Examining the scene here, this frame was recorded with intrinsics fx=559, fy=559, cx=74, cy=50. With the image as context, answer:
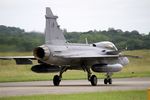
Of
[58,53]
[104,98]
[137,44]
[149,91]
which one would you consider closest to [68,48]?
[58,53]

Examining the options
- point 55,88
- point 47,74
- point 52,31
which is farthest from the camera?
point 47,74

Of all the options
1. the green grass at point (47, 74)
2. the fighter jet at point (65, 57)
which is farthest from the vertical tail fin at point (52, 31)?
the green grass at point (47, 74)

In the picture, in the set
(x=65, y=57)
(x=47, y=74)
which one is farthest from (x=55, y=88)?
(x=47, y=74)

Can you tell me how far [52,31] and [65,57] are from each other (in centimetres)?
188

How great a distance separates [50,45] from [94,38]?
23037mm

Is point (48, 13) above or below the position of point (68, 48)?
above

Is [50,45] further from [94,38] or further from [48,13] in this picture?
[94,38]

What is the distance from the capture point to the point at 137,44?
63.8m

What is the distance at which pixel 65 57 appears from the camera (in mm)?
35375

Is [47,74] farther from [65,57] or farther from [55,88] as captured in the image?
[55,88]

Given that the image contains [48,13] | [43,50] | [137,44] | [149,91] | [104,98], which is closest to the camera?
[149,91]

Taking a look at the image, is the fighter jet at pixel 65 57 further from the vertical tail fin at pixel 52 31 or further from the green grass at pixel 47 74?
the green grass at pixel 47 74

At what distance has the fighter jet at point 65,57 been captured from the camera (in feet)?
113

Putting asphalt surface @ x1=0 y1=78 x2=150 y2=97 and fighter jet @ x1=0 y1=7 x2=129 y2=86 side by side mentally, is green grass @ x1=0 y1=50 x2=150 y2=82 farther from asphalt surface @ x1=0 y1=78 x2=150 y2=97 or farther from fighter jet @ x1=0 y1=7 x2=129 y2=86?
asphalt surface @ x1=0 y1=78 x2=150 y2=97
